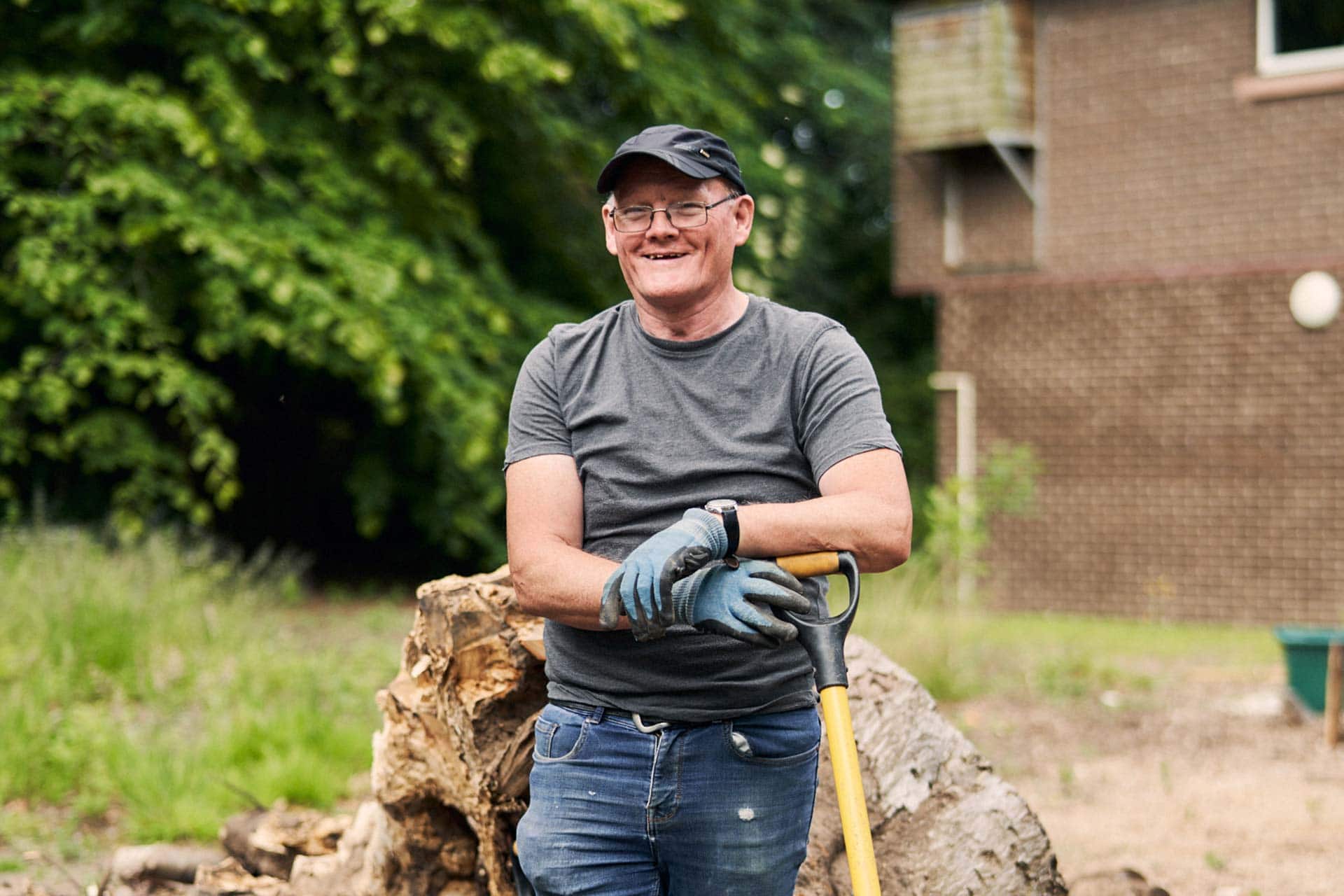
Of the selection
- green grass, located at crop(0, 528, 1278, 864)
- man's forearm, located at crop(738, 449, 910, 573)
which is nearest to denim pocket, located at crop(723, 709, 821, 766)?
man's forearm, located at crop(738, 449, 910, 573)

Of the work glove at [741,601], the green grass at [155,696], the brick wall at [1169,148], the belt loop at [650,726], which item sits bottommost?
the green grass at [155,696]

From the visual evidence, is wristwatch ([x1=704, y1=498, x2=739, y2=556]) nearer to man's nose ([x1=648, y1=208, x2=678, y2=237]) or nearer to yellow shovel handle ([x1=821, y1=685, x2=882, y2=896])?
yellow shovel handle ([x1=821, y1=685, x2=882, y2=896])

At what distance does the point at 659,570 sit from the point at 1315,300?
1181 centimetres

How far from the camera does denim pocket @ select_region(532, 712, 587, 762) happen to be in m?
2.58

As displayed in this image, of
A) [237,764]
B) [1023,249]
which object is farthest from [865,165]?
[237,764]

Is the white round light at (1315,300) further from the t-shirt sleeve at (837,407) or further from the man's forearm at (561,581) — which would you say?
the man's forearm at (561,581)

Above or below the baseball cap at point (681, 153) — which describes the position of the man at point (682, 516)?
below

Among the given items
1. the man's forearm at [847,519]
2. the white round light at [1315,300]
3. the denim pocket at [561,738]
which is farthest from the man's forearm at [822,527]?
the white round light at [1315,300]

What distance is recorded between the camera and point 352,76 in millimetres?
10688

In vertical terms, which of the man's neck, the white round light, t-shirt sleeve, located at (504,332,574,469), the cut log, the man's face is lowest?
the cut log

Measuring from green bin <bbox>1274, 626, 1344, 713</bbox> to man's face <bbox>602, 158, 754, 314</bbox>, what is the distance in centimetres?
608

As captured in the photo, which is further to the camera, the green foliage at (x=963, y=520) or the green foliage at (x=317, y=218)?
the green foliage at (x=963, y=520)

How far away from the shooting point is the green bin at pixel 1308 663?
7.58m

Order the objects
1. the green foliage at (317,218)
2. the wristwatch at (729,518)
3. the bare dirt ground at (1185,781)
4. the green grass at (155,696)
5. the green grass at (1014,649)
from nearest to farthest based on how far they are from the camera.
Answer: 1. the wristwatch at (729,518)
2. the bare dirt ground at (1185,781)
3. the green grass at (155,696)
4. the green grass at (1014,649)
5. the green foliage at (317,218)
